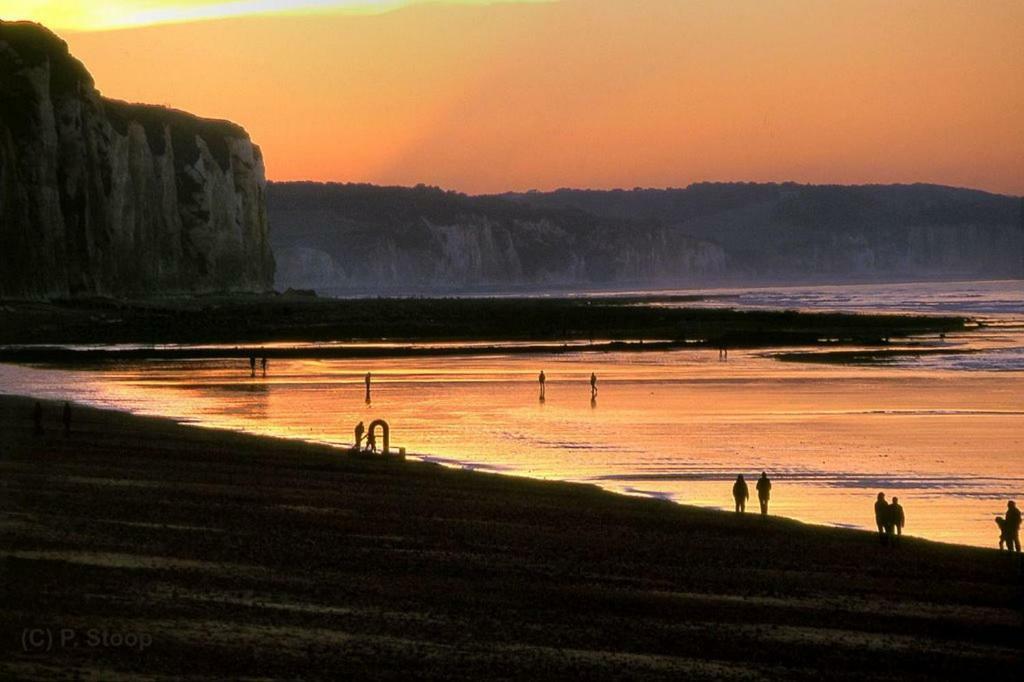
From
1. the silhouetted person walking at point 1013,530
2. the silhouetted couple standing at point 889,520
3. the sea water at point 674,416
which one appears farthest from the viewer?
the sea water at point 674,416

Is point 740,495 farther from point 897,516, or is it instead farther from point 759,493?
point 897,516

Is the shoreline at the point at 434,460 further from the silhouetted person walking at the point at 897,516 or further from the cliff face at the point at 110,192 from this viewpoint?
the cliff face at the point at 110,192

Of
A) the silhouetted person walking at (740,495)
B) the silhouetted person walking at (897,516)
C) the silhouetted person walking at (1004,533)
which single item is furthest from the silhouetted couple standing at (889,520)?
the silhouetted person walking at (740,495)

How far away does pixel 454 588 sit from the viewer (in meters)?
16.3

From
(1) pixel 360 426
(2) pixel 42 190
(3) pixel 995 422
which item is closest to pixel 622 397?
Result: (3) pixel 995 422

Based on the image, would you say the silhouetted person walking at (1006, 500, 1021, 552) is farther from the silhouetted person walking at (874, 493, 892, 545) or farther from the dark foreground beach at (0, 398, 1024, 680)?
the silhouetted person walking at (874, 493, 892, 545)

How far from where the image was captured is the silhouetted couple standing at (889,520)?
19.9 meters

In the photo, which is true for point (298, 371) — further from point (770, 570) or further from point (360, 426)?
point (770, 570)

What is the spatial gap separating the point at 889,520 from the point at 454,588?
6503 mm

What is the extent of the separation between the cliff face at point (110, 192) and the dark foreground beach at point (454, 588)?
6738 centimetres

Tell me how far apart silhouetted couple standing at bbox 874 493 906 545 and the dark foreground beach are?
0.24 m

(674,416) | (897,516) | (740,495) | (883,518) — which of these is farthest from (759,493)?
(674,416)

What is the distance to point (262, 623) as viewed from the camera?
1406cm

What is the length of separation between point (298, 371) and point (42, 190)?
131 ft
